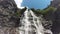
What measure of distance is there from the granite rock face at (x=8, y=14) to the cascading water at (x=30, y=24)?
8.7 inches

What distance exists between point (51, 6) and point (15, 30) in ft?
4.04

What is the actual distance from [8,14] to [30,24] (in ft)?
2.11

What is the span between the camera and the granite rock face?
5.15 m

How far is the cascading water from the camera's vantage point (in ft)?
17.0

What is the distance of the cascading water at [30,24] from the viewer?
17.0 ft

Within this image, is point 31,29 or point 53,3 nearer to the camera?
point 31,29

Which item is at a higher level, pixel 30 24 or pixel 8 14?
pixel 8 14

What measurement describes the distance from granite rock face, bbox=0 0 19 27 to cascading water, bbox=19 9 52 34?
22 cm

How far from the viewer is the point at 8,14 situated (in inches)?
206

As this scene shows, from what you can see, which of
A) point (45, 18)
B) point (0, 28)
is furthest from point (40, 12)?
point (0, 28)

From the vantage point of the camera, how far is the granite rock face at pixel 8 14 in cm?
515

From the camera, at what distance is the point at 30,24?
531cm

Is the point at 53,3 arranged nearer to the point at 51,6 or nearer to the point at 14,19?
the point at 51,6

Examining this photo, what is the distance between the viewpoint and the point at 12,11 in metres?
5.36
